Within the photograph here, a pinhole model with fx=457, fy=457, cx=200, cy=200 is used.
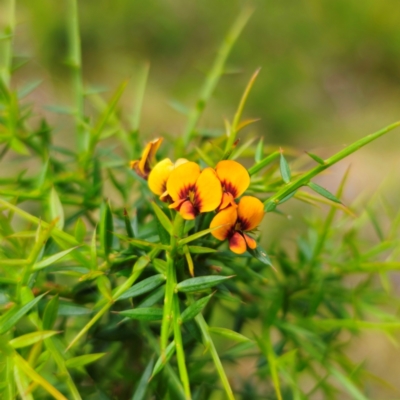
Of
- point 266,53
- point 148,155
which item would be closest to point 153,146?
point 148,155

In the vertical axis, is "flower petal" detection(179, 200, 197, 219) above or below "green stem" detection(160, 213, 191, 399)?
above

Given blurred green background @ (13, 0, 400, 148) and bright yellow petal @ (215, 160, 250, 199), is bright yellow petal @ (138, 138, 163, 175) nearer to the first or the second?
bright yellow petal @ (215, 160, 250, 199)

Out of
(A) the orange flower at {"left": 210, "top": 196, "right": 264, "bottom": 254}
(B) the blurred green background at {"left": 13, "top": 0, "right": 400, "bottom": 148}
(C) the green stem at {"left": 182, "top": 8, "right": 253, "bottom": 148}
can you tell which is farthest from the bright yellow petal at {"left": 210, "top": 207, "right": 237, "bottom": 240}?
(B) the blurred green background at {"left": 13, "top": 0, "right": 400, "bottom": 148}

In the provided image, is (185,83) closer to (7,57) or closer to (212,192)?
(7,57)

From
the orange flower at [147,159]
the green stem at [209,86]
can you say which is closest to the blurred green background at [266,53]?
the green stem at [209,86]

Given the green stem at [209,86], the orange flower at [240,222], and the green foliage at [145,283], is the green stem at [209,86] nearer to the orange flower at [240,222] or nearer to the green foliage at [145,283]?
the green foliage at [145,283]
